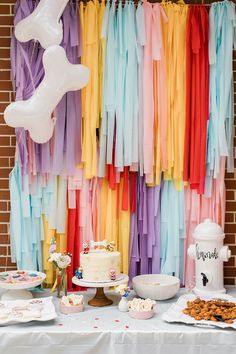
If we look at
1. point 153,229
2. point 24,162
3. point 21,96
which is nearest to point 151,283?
point 153,229

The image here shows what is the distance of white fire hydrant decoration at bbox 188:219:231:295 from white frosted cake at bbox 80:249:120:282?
0.48m

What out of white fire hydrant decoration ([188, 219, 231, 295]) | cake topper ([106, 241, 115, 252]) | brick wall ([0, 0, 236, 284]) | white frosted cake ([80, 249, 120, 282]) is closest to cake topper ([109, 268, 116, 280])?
white frosted cake ([80, 249, 120, 282])

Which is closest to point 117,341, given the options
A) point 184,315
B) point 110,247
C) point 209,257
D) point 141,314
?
point 141,314

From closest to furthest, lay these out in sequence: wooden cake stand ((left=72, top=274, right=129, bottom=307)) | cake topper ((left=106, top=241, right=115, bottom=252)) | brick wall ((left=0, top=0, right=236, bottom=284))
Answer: wooden cake stand ((left=72, top=274, right=129, bottom=307)), cake topper ((left=106, top=241, right=115, bottom=252)), brick wall ((left=0, top=0, right=236, bottom=284))

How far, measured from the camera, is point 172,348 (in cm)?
222

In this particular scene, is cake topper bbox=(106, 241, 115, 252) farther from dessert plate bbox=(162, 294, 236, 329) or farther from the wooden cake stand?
dessert plate bbox=(162, 294, 236, 329)

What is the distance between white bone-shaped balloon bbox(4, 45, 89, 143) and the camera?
8.47 feet

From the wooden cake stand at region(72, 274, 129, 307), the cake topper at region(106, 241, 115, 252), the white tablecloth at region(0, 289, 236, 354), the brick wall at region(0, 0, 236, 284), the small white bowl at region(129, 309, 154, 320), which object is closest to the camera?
the white tablecloth at region(0, 289, 236, 354)

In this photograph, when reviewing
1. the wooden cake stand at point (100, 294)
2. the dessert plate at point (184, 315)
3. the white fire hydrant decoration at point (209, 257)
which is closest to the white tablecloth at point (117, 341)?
the dessert plate at point (184, 315)

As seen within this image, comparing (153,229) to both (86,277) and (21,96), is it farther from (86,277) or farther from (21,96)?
(21,96)

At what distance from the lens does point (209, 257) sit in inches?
109

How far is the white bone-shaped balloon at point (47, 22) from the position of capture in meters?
2.64

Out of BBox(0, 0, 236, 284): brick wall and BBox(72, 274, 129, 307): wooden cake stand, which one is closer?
BBox(72, 274, 129, 307): wooden cake stand

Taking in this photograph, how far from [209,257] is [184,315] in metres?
0.47
